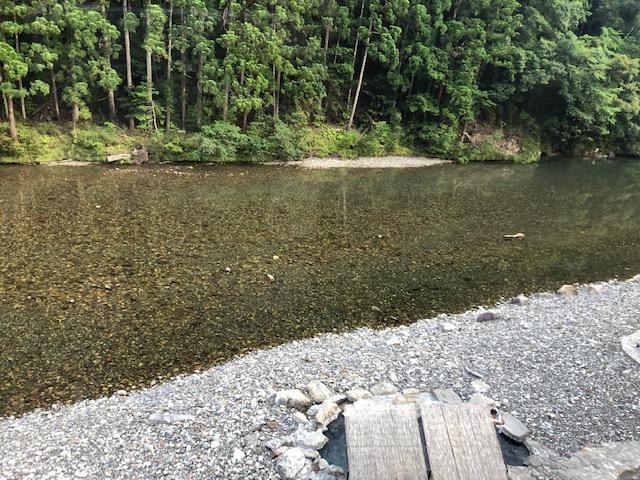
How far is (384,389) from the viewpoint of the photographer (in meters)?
7.62

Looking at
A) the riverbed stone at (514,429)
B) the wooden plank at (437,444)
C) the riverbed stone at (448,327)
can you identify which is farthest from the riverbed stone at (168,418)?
the riverbed stone at (448,327)

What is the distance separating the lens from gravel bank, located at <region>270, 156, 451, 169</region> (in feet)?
97.2

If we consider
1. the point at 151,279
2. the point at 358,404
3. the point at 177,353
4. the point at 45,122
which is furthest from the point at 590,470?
the point at 45,122

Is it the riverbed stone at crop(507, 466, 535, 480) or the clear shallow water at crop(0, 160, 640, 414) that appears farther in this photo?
the clear shallow water at crop(0, 160, 640, 414)

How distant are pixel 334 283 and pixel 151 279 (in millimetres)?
4866

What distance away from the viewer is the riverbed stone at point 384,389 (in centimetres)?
756

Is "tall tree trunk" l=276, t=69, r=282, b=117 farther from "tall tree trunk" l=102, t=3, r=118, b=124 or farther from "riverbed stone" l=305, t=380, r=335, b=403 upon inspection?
"riverbed stone" l=305, t=380, r=335, b=403

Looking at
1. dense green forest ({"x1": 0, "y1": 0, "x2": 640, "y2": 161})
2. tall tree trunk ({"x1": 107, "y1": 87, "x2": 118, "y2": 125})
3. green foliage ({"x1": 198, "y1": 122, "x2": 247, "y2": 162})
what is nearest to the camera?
dense green forest ({"x1": 0, "y1": 0, "x2": 640, "y2": 161})

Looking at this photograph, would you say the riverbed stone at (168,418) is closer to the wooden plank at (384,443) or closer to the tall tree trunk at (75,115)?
the wooden plank at (384,443)

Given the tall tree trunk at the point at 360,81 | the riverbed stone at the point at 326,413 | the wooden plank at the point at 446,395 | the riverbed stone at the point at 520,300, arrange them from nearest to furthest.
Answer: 1. the riverbed stone at the point at 326,413
2. the wooden plank at the point at 446,395
3. the riverbed stone at the point at 520,300
4. the tall tree trunk at the point at 360,81

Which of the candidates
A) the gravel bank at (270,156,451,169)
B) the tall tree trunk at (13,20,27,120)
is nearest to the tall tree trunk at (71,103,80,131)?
the tall tree trunk at (13,20,27,120)

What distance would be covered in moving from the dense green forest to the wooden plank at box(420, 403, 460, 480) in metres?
23.6

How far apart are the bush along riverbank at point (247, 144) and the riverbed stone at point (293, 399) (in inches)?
867

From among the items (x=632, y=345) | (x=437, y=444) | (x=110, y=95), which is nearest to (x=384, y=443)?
(x=437, y=444)
